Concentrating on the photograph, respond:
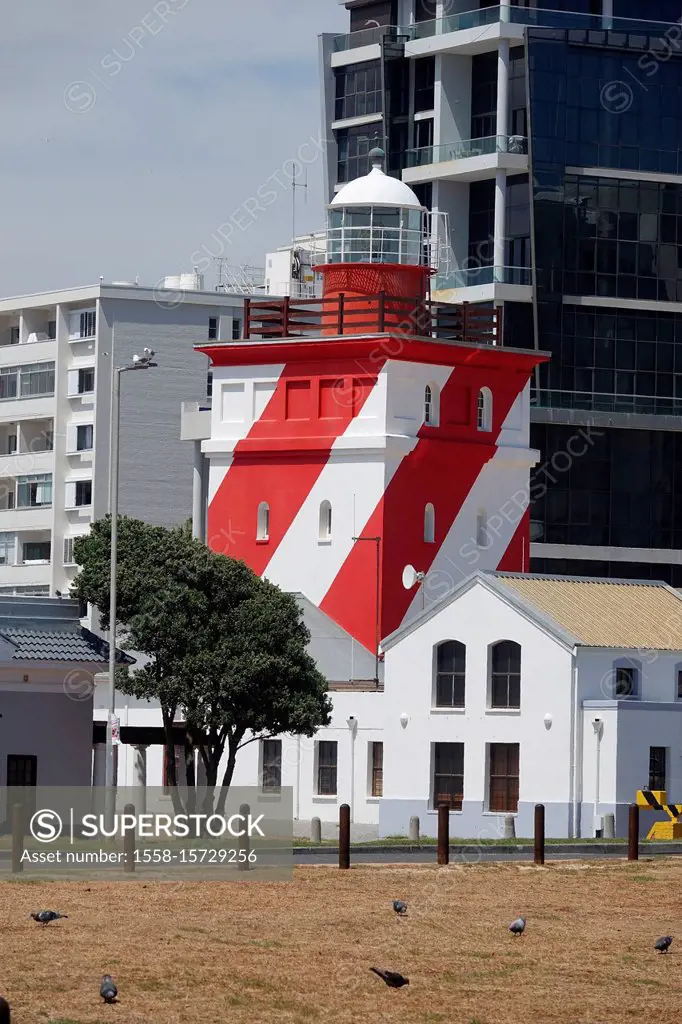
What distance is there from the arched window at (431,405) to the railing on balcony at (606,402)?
19467 millimetres

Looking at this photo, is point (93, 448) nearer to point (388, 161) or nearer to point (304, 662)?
point (388, 161)

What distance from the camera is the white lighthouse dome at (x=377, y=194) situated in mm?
74625

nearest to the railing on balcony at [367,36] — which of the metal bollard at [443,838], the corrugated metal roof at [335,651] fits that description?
the corrugated metal roof at [335,651]

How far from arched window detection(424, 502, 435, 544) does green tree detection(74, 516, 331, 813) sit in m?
14.9

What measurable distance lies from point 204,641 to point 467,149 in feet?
143

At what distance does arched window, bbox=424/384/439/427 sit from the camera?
74375 mm

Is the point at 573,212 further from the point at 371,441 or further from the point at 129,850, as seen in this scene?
the point at 129,850

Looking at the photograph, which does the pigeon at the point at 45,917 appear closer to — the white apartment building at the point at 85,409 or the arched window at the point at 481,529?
the arched window at the point at 481,529

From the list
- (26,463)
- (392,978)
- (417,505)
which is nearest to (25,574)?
(26,463)

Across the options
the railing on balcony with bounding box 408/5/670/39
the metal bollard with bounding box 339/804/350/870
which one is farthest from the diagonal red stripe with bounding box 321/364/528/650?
the metal bollard with bounding box 339/804/350/870

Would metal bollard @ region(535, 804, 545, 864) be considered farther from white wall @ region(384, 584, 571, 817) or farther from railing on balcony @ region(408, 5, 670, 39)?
railing on balcony @ region(408, 5, 670, 39)

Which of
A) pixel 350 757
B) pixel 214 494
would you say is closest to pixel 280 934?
pixel 350 757

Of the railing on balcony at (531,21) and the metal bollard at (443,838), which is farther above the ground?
the railing on balcony at (531,21)

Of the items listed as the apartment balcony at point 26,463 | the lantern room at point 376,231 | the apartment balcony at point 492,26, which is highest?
the apartment balcony at point 492,26
